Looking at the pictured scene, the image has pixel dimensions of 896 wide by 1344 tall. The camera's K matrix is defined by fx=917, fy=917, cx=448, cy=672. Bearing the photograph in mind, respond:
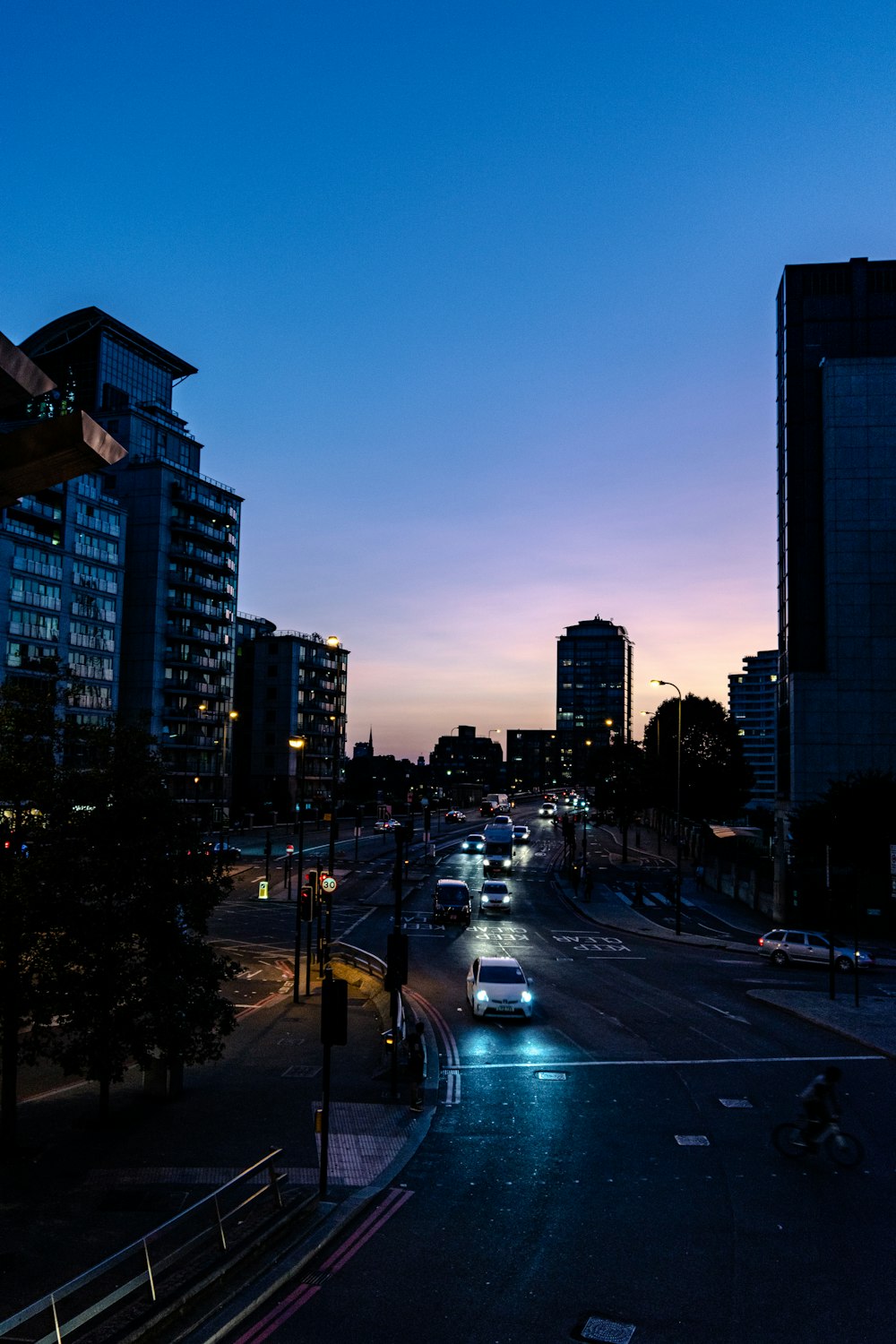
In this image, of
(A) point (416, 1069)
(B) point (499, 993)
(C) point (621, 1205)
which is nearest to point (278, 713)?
(B) point (499, 993)

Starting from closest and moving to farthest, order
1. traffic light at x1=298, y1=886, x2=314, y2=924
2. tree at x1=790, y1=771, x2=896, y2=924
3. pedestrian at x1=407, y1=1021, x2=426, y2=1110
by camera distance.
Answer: pedestrian at x1=407, y1=1021, x2=426, y2=1110
traffic light at x1=298, y1=886, x2=314, y2=924
tree at x1=790, y1=771, x2=896, y2=924

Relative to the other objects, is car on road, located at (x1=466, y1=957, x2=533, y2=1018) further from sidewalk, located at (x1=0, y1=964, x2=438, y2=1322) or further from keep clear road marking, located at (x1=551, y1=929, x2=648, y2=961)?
keep clear road marking, located at (x1=551, y1=929, x2=648, y2=961)

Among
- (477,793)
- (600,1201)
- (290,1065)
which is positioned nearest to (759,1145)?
(600,1201)

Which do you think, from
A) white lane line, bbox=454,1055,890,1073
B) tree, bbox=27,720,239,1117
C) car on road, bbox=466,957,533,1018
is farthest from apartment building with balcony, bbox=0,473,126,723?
white lane line, bbox=454,1055,890,1073

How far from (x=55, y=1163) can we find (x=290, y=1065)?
22.0ft

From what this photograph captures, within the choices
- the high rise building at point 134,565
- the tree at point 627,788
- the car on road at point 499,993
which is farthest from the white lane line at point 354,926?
the high rise building at point 134,565

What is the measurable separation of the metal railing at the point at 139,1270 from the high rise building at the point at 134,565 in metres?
64.4

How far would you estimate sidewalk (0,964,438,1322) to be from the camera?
11523 millimetres

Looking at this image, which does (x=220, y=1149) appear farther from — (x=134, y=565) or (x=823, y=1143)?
(x=134, y=565)

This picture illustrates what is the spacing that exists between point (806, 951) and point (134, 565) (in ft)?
240

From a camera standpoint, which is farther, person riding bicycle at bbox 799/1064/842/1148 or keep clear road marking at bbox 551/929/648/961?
keep clear road marking at bbox 551/929/648/961

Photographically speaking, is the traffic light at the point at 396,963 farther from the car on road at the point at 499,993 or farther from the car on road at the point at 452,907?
the car on road at the point at 452,907

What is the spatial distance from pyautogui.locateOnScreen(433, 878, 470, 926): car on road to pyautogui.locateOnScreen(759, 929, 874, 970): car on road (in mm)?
13693

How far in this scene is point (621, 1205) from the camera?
1271 cm
